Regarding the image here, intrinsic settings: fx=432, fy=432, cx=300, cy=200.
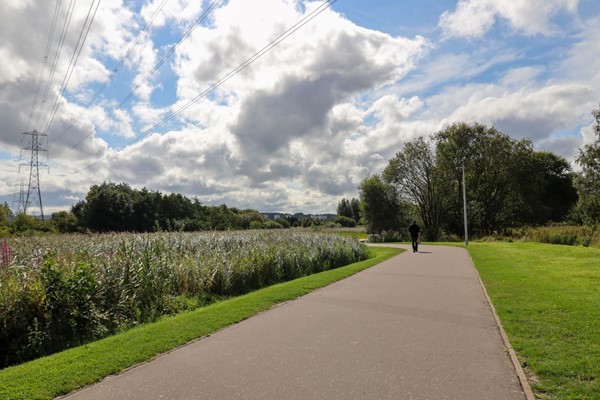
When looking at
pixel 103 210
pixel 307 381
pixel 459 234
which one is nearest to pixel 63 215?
pixel 103 210

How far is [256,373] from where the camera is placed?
5109 millimetres

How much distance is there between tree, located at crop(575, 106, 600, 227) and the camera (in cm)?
3853

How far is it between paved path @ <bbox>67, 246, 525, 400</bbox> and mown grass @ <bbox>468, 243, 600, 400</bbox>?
33 cm

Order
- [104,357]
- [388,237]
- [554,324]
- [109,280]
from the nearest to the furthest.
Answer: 1. [104,357]
2. [554,324]
3. [109,280]
4. [388,237]

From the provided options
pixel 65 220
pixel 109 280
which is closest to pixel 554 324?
pixel 109 280

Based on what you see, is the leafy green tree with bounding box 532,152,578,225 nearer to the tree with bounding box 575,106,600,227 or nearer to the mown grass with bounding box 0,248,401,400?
the tree with bounding box 575,106,600,227

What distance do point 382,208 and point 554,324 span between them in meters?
43.0

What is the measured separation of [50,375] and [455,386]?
470 cm

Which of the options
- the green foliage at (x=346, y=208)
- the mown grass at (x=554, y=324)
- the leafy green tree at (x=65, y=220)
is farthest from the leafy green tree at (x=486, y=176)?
the green foliage at (x=346, y=208)

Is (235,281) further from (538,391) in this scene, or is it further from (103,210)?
(103,210)

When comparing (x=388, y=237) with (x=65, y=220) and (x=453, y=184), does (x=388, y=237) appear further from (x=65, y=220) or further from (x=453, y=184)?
(x=65, y=220)

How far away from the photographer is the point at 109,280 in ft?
29.8

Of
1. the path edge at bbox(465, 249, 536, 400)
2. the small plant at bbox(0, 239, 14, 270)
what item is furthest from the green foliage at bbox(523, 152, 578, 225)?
the small plant at bbox(0, 239, 14, 270)

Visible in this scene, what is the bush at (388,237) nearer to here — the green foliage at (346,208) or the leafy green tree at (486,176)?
the leafy green tree at (486,176)
